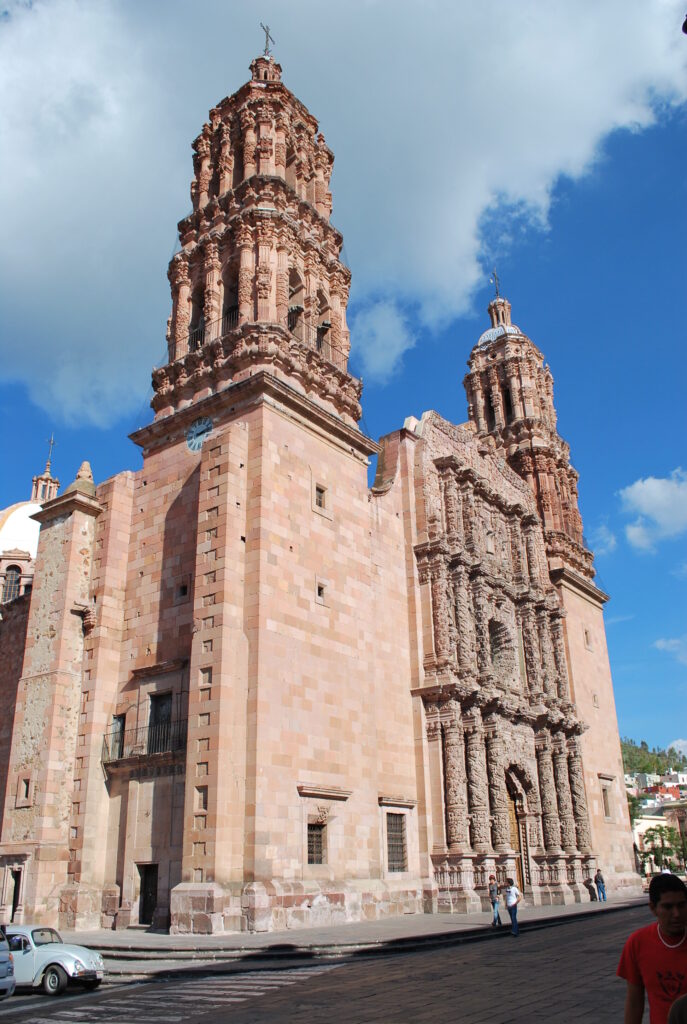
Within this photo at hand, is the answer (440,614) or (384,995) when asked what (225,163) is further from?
(384,995)

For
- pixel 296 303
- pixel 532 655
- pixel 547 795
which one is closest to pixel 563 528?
pixel 532 655

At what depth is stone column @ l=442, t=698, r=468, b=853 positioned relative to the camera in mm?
24812

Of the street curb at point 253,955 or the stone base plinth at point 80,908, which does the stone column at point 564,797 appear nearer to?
the street curb at point 253,955

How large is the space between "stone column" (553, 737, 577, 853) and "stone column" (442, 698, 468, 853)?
8.72 meters

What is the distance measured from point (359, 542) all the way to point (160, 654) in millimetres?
6821

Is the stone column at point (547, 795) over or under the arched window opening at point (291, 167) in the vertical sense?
under

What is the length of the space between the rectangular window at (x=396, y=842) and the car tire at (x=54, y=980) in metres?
12.5

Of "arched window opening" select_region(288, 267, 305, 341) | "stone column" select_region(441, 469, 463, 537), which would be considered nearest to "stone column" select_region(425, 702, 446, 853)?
"stone column" select_region(441, 469, 463, 537)

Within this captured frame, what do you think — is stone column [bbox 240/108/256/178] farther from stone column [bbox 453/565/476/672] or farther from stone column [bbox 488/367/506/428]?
stone column [bbox 488/367/506/428]

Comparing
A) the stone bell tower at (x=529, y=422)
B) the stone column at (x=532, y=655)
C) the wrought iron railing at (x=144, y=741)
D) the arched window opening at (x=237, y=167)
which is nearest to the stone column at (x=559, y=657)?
the stone column at (x=532, y=655)

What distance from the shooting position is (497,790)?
27.7m

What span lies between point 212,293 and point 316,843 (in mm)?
17278

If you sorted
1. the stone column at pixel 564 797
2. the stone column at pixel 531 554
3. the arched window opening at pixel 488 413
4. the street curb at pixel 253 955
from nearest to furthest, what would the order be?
the street curb at pixel 253 955
the stone column at pixel 564 797
the stone column at pixel 531 554
the arched window opening at pixel 488 413

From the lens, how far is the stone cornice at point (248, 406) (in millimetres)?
23328
